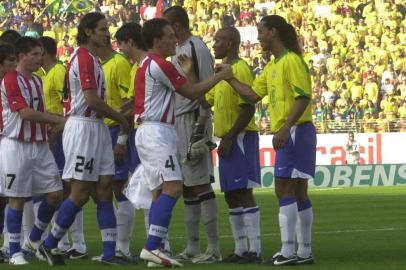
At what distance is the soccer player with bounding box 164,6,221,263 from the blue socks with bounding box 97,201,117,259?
1057 mm

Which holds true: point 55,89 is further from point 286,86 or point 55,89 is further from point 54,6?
point 54,6

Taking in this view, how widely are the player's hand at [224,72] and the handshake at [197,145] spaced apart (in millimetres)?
1212

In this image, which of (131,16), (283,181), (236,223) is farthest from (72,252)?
(131,16)

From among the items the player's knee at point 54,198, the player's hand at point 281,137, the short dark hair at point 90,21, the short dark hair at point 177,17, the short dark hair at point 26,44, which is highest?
the short dark hair at point 177,17

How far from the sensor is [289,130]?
11.8m

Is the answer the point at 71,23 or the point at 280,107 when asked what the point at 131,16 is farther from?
the point at 280,107

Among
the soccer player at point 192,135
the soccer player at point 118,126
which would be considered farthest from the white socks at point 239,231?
the soccer player at point 118,126

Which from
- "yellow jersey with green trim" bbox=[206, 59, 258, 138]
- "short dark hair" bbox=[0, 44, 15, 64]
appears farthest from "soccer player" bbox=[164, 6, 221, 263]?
"short dark hair" bbox=[0, 44, 15, 64]

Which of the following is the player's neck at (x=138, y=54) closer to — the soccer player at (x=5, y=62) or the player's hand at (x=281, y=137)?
the soccer player at (x=5, y=62)

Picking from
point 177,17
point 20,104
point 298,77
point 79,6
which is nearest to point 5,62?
point 20,104

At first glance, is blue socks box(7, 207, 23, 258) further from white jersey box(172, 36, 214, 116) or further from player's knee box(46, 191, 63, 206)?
white jersey box(172, 36, 214, 116)

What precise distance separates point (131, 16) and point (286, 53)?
30.6 metres

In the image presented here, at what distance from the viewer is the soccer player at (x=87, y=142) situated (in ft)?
39.4

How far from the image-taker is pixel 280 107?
12086mm
